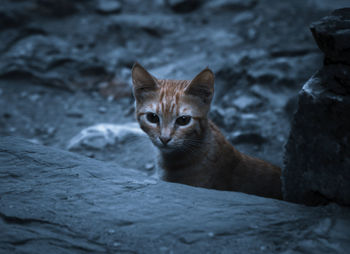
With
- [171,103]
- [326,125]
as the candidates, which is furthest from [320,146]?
[171,103]

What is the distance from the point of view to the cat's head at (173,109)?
3.55 meters

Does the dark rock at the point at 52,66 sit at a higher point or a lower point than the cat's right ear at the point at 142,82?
lower

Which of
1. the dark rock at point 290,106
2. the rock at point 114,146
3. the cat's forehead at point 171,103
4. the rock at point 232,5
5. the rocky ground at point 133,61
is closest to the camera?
the cat's forehead at point 171,103

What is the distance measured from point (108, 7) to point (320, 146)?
25.2ft

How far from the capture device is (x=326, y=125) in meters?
2.47

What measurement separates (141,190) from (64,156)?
0.88 meters

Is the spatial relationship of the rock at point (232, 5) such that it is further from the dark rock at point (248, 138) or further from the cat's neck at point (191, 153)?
the cat's neck at point (191, 153)

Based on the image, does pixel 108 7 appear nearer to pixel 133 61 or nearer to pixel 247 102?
pixel 133 61


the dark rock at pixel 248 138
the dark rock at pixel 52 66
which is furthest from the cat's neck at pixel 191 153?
the dark rock at pixel 52 66

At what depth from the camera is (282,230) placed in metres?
2.29

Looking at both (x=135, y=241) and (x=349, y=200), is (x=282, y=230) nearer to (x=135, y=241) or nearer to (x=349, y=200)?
(x=349, y=200)

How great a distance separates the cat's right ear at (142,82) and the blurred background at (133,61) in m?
1.47

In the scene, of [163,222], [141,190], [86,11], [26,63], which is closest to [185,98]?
[141,190]

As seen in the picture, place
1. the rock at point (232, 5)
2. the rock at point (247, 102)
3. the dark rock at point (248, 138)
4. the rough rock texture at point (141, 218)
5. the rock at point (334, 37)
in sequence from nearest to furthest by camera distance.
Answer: the rough rock texture at point (141, 218), the rock at point (334, 37), the dark rock at point (248, 138), the rock at point (247, 102), the rock at point (232, 5)
